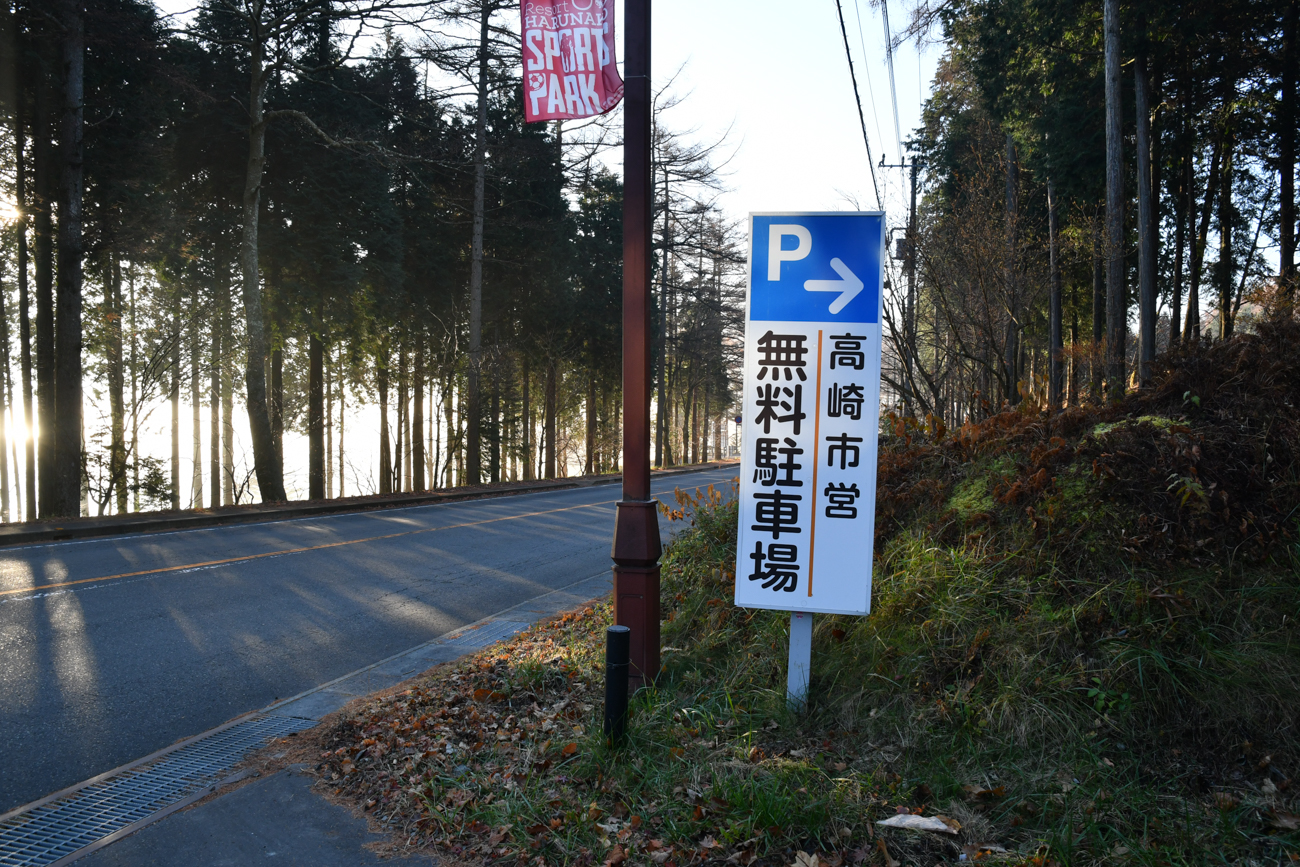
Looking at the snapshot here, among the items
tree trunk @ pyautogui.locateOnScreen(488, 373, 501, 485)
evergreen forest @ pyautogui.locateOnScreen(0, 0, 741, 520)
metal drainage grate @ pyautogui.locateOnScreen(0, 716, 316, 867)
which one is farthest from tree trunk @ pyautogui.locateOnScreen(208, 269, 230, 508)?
metal drainage grate @ pyautogui.locateOnScreen(0, 716, 316, 867)

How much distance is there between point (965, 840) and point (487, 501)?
1749 cm

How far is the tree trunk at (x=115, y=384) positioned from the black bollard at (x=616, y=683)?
1853 centimetres

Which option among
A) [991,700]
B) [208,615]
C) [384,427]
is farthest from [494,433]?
[991,700]

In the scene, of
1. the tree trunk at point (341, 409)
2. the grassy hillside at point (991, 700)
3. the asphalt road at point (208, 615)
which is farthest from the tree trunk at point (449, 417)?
the grassy hillside at point (991, 700)

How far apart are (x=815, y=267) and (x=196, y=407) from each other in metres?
39.4

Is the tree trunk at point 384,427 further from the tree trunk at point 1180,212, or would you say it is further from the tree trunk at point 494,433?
the tree trunk at point 1180,212

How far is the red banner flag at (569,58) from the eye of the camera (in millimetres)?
5344

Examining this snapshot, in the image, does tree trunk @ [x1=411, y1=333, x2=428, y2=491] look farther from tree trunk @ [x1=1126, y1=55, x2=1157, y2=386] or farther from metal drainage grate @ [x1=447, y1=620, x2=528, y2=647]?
metal drainage grate @ [x1=447, y1=620, x2=528, y2=647]

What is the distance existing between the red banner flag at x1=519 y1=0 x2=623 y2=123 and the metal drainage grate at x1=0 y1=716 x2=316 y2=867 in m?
4.55

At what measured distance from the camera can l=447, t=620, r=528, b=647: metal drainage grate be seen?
22.7 feet

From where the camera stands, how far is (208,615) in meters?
7.73

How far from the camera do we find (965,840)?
3.29 m

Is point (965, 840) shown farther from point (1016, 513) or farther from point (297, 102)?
point (297, 102)

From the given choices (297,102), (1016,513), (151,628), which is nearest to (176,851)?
(151,628)
